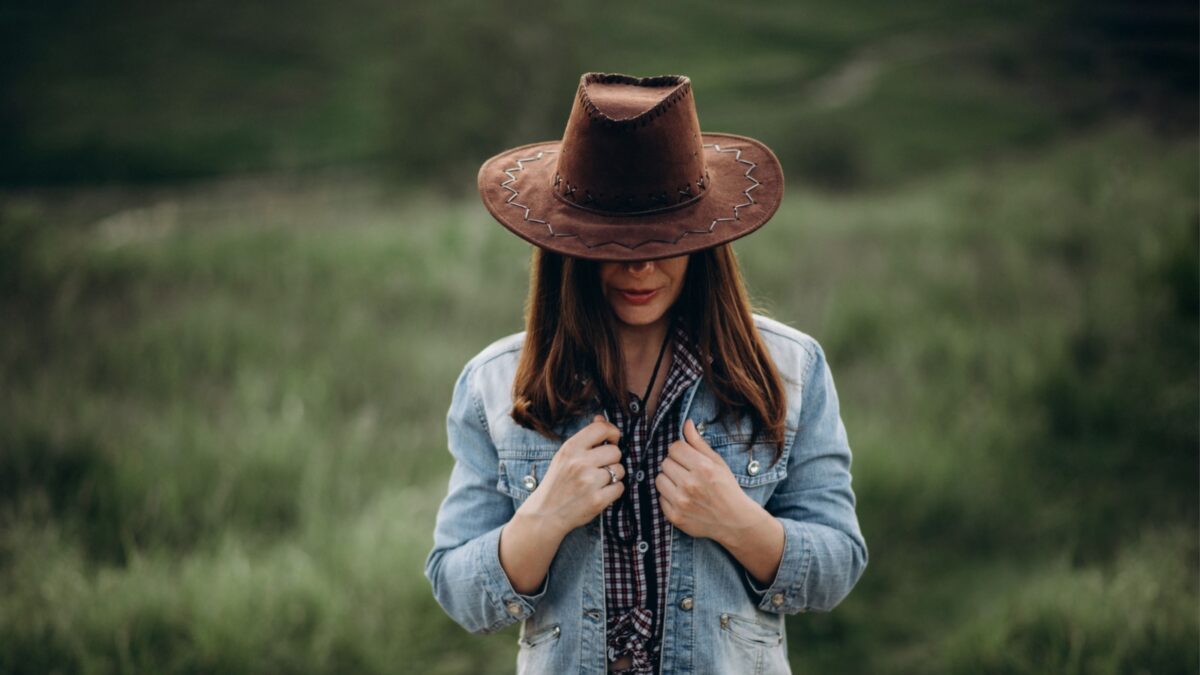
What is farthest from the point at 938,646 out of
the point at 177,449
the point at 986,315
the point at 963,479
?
the point at 177,449

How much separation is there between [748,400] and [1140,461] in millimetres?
3980

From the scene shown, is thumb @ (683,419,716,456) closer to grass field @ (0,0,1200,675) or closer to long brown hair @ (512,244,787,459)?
long brown hair @ (512,244,787,459)

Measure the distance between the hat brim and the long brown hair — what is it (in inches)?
6.5

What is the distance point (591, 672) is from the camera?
1.92 m

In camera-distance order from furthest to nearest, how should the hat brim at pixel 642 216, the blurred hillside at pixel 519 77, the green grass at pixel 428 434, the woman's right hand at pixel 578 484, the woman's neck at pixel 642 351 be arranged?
the blurred hillside at pixel 519 77 → the green grass at pixel 428 434 → the woman's neck at pixel 642 351 → the woman's right hand at pixel 578 484 → the hat brim at pixel 642 216

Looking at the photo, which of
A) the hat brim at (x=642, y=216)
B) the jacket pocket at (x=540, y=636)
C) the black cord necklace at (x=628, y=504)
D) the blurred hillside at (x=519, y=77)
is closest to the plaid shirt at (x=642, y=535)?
the black cord necklace at (x=628, y=504)

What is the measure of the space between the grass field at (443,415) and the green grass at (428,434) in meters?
0.02

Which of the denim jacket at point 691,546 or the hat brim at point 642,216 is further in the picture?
the denim jacket at point 691,546

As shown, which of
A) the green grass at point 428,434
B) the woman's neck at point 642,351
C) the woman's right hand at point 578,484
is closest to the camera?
the woman's right hand at point 578,484

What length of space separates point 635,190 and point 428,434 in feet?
11.9

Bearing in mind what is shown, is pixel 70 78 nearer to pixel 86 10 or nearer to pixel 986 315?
pixel 86 10

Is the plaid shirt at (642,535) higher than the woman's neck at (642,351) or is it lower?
lower

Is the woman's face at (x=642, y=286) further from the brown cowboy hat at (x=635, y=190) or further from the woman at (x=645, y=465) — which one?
the brown cowboy hat at (x=635, y=190)

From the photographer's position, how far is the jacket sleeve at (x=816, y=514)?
1.88 metres
